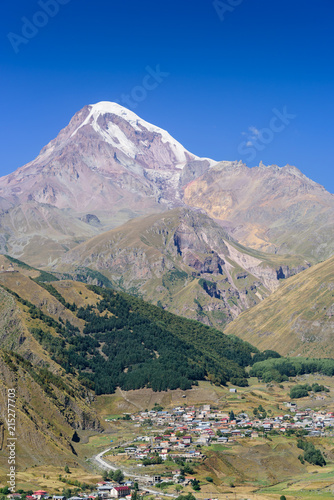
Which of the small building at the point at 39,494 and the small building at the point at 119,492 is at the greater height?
the small building at the point at 39,494

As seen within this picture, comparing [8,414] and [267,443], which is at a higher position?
[8,414]

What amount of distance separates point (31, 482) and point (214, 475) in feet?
157

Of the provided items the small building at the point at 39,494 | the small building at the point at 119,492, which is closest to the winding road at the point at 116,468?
the small building at the point at 119,492

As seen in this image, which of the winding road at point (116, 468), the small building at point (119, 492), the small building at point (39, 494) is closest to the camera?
the small building at point (39, 494)

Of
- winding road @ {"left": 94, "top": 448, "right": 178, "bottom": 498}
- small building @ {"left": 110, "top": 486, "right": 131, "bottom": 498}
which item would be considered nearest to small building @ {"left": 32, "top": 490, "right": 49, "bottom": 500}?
small building @ {"left": 110, "top": 486, "right": 131, "bottom": 498}

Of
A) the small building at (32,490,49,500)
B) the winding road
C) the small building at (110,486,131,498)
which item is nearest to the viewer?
the small building at (32,490,49,500)

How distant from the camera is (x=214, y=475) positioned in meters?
167

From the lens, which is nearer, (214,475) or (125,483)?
(125,483)

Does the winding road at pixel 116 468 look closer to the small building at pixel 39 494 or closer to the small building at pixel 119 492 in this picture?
the small building at pixel 119 492

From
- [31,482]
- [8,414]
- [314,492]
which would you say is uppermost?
[8,414]

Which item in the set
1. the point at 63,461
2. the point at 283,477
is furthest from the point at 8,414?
the point at 283,477

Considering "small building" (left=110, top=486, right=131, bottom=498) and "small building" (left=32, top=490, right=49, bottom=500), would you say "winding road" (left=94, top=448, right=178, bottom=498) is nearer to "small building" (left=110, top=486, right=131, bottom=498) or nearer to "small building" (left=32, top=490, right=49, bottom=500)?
"small building" (left=110, top=486, right=131, bottom=498)

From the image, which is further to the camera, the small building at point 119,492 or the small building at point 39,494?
the small building at point 119,492

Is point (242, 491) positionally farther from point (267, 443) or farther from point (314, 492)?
point (267, 443)
